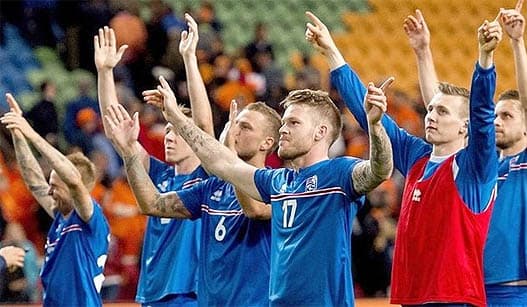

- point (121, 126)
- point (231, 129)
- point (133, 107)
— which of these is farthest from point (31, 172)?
point (133, 107)

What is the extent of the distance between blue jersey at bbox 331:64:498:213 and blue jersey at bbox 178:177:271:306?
847mm

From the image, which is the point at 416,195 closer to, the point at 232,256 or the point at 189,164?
the point at 232,256

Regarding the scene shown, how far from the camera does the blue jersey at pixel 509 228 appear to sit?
6570mm

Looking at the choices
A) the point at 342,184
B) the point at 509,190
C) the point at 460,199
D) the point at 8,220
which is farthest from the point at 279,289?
the point at 8,220

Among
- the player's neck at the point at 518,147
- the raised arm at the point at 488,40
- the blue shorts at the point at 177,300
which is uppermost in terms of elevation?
the raised arm at the point at 488,40

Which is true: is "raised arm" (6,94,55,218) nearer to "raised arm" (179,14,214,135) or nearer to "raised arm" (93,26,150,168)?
"raised arm" (93,26,150,168)

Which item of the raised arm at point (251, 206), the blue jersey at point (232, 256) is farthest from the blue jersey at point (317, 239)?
the blue jersey at point (232, 256)

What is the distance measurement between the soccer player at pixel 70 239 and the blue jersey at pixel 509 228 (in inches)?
103

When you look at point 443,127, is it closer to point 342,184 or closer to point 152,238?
point 342,184

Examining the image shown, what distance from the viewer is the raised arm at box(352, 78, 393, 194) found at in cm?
533

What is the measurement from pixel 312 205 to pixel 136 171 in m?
1.26

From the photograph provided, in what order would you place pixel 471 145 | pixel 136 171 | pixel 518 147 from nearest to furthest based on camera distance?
pixel 471 145
pixel 136 171
pixel 518 147

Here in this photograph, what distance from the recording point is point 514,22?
612cm

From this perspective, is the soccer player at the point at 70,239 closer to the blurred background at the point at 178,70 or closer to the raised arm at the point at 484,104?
the raised arm at the point at 484,104
